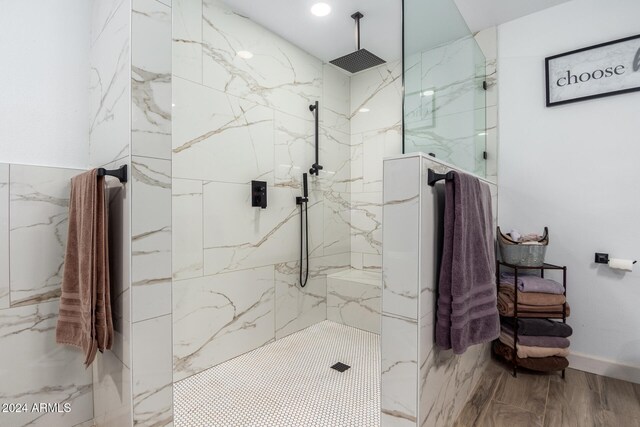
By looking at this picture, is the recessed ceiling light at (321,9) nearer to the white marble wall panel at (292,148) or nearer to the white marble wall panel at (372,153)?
the white marble wall panel at (292,148)

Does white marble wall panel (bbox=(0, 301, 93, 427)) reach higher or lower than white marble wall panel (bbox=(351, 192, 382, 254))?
lower

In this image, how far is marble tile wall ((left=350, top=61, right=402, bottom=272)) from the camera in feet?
9.81

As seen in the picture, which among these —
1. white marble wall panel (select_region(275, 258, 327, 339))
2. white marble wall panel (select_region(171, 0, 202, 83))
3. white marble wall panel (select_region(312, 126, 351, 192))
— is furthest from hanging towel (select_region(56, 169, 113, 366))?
white marble wall panel (select_region(312, 126, 351, 192))

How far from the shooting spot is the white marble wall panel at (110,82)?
1.11 meters

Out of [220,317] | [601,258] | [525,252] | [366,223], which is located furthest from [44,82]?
[601,258]

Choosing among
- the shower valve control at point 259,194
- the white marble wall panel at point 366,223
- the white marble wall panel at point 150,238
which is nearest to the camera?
the white marble wall panel at point 150,238

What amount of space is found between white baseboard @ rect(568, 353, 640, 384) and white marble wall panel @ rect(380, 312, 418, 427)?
1.70 m

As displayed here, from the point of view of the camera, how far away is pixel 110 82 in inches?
49.3

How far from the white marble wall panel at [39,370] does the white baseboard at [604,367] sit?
9.65 feet

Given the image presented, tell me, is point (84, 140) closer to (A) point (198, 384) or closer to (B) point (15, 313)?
(B) point (15, 313)

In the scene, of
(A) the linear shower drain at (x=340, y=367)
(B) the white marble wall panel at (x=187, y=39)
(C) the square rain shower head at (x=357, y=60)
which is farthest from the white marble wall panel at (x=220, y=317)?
(C) the square rain shower head at (x=357, y=60)

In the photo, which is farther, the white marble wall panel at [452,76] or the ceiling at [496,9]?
the ceiling at [496,9]

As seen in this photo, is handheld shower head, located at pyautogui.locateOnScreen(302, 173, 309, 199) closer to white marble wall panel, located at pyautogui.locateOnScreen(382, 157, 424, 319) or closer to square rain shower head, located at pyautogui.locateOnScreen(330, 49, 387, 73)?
square rain shower head, located at pyautogui.locateOnScreen(330, 49, 387, 73)

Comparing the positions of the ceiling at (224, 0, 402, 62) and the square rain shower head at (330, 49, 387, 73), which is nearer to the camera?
the ceiling at (224, 0, 402, 62)
